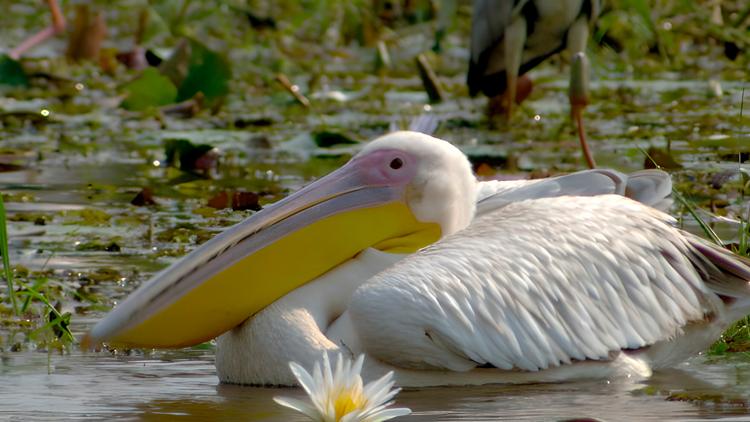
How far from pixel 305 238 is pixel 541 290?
619mm

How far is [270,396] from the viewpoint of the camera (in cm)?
415

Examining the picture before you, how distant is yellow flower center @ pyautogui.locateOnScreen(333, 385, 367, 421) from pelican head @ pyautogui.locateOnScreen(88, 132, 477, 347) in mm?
1022

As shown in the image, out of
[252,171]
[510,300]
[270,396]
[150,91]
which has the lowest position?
[270,396]

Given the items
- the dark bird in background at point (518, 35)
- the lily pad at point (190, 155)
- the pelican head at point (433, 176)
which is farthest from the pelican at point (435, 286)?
the dark bird in background at point (518, 35)

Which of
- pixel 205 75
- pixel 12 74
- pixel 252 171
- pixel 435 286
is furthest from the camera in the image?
pixel 12 74

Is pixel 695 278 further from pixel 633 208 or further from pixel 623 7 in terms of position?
pixel 623 7

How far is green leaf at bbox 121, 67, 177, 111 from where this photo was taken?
29.5ft

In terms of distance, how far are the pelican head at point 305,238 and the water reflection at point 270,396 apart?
0.49ft

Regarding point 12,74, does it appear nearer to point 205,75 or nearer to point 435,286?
point 205,75

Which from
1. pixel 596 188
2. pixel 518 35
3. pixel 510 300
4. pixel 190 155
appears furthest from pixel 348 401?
pixel 518 35

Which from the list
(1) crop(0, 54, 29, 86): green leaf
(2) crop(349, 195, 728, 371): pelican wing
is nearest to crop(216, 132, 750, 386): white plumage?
(2) crop(349, 195, 728, 371): pelican wing

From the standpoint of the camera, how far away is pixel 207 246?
4375mm

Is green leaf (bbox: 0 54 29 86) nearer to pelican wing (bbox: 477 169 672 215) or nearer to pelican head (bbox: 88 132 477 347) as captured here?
pelican wing (bbox: 477 169 672 215)

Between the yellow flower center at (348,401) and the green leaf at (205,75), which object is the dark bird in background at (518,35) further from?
the yellow flower center at (348,401)
